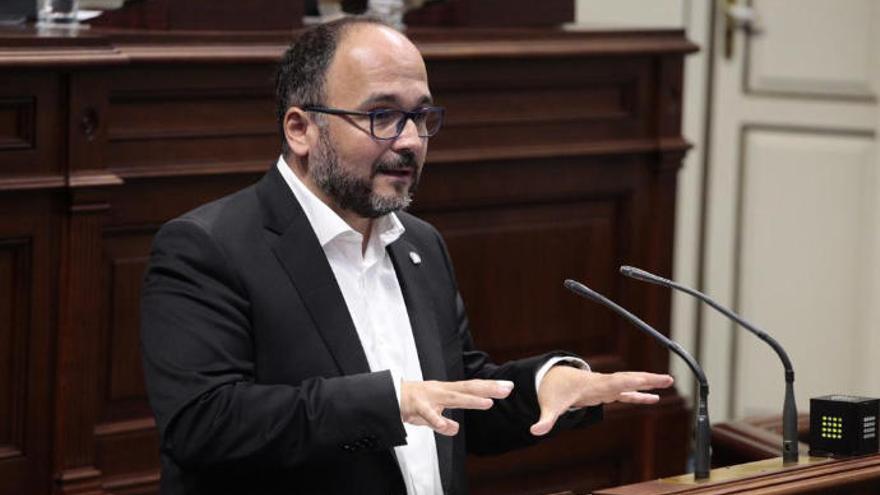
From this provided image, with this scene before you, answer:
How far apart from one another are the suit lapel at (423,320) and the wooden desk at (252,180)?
796mm

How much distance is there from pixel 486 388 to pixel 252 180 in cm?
147

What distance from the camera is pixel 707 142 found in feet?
17.5

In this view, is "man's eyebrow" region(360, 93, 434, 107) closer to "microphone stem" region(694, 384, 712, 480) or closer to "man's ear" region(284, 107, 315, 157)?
"man's ear" region(284, 107, 315, 157)

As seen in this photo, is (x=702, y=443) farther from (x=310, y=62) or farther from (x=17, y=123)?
(x=17, y=123)

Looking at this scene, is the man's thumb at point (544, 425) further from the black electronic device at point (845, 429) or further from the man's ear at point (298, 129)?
the man's ear at point (298, 129)

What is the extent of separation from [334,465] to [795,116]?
3178 millimetres

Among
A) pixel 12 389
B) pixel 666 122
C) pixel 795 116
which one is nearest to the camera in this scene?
pixel 12 389

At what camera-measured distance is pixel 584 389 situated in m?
2.28

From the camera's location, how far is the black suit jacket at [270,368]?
2.23 meters

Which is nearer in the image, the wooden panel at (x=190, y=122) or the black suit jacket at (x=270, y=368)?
the black suit jacket at (x=270, y=368)

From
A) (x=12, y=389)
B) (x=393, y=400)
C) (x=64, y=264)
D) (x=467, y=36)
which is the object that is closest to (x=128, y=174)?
(x=64, y=264)

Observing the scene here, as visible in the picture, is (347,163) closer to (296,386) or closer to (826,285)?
(296,386)

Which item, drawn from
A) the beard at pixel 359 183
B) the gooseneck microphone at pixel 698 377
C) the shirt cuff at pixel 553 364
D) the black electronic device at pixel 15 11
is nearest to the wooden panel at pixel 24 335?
the black electronic device at pixel 15 11

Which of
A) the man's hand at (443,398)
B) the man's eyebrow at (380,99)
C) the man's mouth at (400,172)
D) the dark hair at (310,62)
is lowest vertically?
the man's hand at (443,398)
